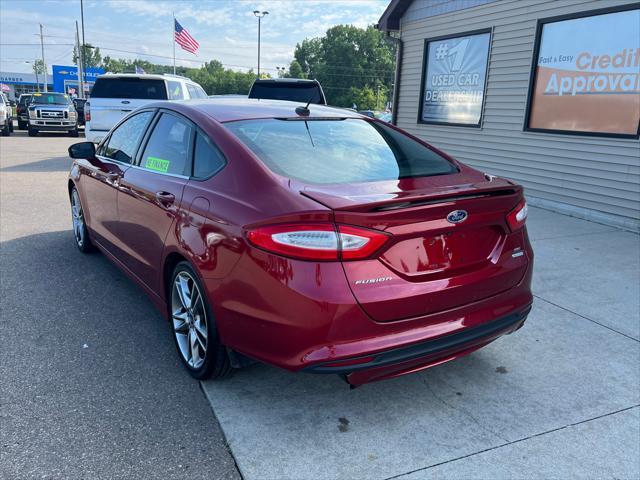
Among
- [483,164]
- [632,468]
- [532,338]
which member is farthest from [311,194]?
[483,164]

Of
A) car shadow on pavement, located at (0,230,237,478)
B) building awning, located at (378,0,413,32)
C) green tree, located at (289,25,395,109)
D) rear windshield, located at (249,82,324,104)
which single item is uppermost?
green tree, located at (289,25,395,109)

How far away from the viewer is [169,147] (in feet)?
11.7

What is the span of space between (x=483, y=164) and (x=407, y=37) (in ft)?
12.9

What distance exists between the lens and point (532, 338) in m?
3.82

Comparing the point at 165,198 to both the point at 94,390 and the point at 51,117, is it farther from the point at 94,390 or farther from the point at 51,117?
the point at 51,117

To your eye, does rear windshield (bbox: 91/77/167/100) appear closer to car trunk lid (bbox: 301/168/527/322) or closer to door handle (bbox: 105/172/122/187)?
door handle (bbox: 105/172/122/187)

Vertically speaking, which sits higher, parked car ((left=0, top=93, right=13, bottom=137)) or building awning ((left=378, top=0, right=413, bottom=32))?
building awning ((left=378, top=0, right=413, bottom=32))

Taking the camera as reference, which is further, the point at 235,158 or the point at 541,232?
the point at 541,232

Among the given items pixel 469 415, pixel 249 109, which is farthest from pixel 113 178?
pixel 469 415

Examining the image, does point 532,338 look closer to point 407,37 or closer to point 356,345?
point 356,345

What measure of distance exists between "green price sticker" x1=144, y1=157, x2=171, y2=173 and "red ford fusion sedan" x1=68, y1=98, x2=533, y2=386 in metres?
0.01

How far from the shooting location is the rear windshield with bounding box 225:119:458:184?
9.47ft

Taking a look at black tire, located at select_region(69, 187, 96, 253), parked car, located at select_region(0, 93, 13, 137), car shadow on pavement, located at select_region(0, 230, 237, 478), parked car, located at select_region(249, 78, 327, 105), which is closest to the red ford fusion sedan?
car shadow on pavement, located at select_region(0, 230, 237, 478)

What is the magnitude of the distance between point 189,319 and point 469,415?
1689 millimetres
